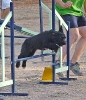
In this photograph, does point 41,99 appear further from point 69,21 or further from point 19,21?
point 19,21

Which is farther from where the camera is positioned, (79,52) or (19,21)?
(19,21)

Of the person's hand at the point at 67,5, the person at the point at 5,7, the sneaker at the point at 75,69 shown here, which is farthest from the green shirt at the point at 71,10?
the person at the point at 5,7

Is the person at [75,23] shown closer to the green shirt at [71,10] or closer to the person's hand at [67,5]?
the green shirt at [71,10]

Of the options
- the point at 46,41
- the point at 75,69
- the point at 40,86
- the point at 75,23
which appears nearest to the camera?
the point at 46,41

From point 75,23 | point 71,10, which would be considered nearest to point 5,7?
point 71,10

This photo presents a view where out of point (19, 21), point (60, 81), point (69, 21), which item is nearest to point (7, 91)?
point (60, 81)

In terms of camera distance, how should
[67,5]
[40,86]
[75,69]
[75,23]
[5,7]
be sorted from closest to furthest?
[40,86], [67,5], [75,23], [75,69], [5,7]

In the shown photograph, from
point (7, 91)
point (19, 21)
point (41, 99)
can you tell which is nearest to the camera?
point (41, 99)

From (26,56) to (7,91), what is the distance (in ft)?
1.78

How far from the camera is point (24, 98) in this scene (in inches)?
300

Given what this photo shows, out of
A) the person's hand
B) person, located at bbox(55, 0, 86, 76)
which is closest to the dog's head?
the person's hand

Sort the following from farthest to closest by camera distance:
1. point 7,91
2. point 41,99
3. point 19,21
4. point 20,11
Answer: point 20,11 < point 19,21 < point 7,91 < point 41,99

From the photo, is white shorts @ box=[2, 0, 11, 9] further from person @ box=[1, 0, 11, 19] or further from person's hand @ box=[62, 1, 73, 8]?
person's hand @ box=[62, 1, 73, 8]

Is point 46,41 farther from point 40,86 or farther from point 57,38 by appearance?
point 40,86
